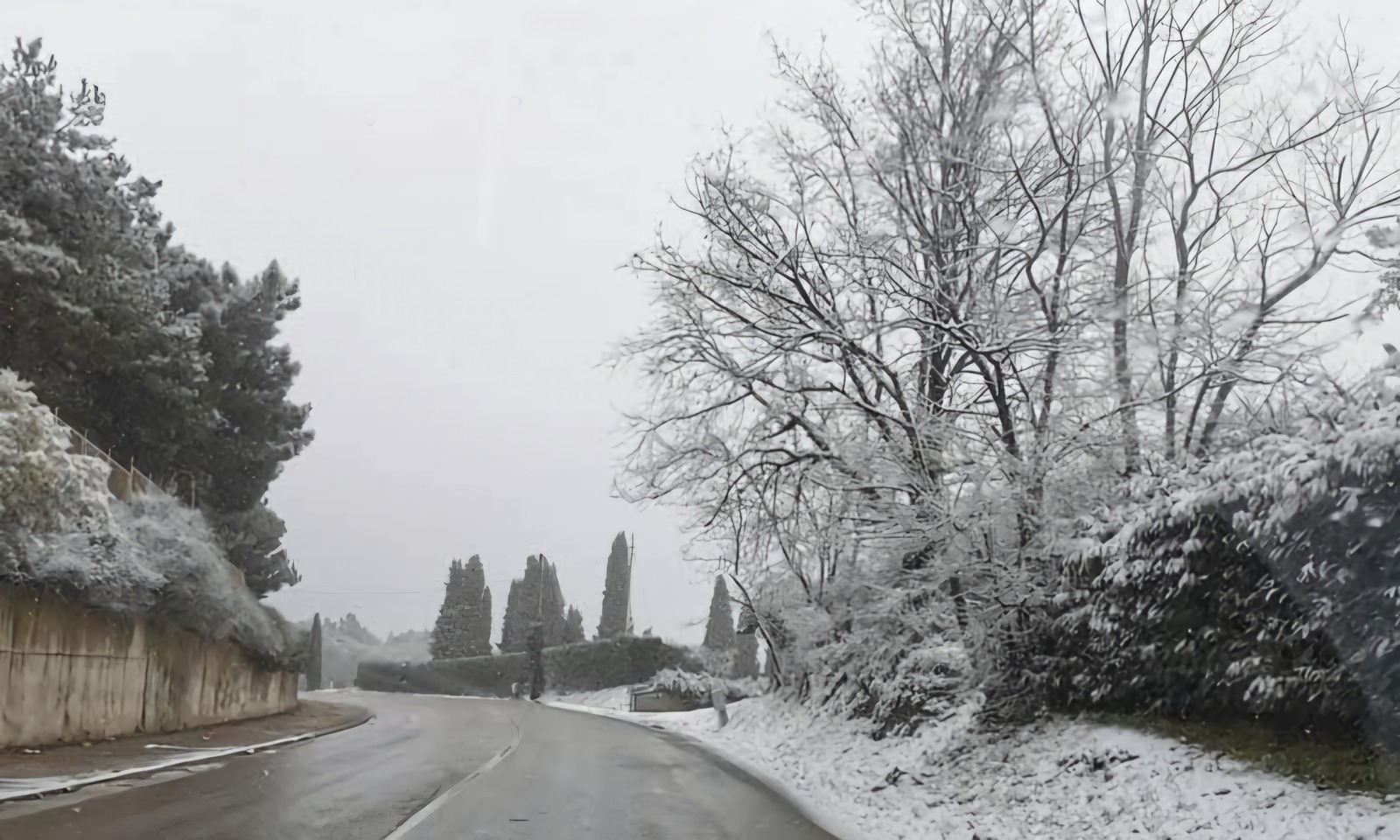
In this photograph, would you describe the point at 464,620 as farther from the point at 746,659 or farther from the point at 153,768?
the point at 153,768

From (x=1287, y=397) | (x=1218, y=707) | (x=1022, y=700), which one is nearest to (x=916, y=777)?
(x=1022, y=700)

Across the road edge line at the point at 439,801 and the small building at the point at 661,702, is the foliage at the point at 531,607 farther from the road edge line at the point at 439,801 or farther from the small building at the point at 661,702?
the road edge line at the point at 439,801

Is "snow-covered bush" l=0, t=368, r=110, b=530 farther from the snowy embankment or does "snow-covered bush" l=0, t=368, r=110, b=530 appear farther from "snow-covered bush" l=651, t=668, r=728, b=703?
"snow-covered bush" l=651, t=668, r=728, b=703

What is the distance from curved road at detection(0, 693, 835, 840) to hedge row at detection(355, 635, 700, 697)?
31.9 meters

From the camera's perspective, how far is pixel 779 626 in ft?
80.9

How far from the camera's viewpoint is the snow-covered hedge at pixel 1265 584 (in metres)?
6.40

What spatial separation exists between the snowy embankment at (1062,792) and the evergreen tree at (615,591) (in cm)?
6444

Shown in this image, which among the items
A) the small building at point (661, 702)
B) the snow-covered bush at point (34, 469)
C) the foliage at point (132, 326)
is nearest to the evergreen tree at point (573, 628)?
the small building at point (661, 702)

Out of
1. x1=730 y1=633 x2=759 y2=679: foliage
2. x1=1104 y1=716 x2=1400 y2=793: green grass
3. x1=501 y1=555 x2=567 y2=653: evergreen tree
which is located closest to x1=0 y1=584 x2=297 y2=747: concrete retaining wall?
x1=1104 y1=716 x2=1400 y2=793: green grass

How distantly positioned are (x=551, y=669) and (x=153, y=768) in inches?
1788

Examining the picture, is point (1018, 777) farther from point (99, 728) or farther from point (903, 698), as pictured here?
point (99, 728)

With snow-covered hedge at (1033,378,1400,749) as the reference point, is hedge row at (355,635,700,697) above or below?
below

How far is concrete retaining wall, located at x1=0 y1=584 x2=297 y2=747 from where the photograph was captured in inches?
576

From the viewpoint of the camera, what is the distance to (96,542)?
1631 cm
